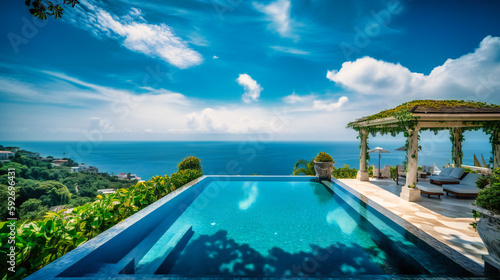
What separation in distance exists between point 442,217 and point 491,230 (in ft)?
12.2

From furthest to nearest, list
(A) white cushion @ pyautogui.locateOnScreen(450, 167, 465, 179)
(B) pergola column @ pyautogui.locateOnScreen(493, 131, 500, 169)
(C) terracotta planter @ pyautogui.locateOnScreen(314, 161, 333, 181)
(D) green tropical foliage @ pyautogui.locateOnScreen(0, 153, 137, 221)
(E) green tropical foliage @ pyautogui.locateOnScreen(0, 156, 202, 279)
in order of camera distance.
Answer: (C) terracotta planter @ pyautogui.locateOnScreen(314, 161, 333, 181)
(A) white cushion @ pyautogui.locateOnScreen(450, 167, 465, 179)
(B) pergola column @ pyautogui.locateOnScreen(493, 131, 500, 169)
(D) green tropical foliage @ pyautogui.locateOnScreen(0, 153, 137, 221)
(E) green tropical foliage @ pyautogui.locateOnScreen(0, 156, 202, 279)

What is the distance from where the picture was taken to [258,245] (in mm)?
4129

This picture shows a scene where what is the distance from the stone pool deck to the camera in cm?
323

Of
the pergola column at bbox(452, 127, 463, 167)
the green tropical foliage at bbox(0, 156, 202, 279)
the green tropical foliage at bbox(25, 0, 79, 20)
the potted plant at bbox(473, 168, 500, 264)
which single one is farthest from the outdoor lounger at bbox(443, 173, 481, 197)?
the green tropical foliage at bbox(25, 0, 79, 20)

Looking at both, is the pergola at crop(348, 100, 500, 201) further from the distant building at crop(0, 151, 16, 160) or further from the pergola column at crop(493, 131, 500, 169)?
the distant building at crop(0, 151, 16, 160)

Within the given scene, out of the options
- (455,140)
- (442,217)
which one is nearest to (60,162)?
(442,217)

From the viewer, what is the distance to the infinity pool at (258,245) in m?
3.19

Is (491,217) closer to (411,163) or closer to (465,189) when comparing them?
(411,163)

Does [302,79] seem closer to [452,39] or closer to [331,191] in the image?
[452,39]

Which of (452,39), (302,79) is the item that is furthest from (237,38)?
(452,39)

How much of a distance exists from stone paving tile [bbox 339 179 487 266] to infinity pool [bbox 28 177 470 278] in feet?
1.65

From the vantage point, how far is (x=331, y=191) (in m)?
8.62

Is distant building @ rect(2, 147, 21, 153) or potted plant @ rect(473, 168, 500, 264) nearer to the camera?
potted plant @ rect(473, 168, 500, 264)

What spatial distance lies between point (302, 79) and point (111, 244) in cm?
2198
